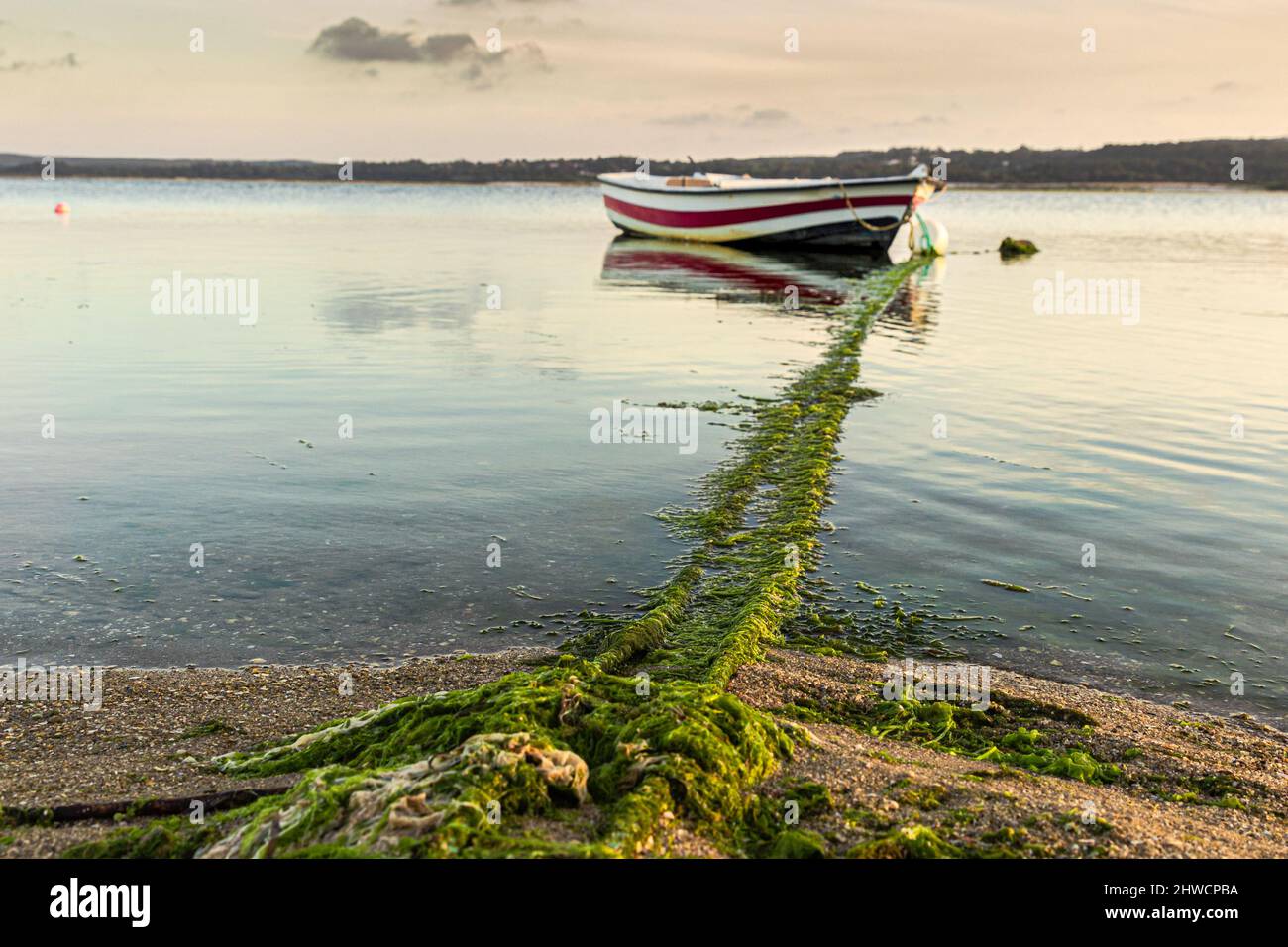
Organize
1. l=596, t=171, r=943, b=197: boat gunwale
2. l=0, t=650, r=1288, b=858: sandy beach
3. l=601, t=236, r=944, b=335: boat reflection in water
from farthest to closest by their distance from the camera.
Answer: l=596, t=171, r=943, b=197: boat gunwale < l=601, t=236, r=944, b=335: boat reflection in water < l=0, t=650, r=1288, b=858: sandy beach

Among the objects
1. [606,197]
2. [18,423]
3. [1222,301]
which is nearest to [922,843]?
[18,423]

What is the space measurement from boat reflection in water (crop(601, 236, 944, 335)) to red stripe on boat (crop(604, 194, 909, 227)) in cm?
120

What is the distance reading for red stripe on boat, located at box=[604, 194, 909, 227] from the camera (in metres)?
41.8

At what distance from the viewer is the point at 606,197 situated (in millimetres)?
54000

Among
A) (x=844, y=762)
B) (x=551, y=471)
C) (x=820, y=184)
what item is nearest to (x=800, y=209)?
(x=820, y=184)

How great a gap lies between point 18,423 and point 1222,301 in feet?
91.4

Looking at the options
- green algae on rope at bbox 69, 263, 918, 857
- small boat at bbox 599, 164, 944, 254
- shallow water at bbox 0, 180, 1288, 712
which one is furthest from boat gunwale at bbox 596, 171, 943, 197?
green algae on rope at bbox 69, 263, 918, 857

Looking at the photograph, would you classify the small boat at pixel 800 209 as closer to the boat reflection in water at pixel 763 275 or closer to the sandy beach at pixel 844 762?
the boat reflection in water at pixel 763 275

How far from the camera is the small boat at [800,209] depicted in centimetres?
4169

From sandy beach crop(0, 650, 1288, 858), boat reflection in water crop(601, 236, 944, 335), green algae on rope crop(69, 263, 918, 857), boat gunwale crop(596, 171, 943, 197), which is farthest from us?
boat gunwale crop(596, 171, 943, 197)

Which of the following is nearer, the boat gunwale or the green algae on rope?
the green algae on rope

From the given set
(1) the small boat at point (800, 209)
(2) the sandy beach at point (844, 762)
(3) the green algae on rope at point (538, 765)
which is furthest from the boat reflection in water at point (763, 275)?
(3) the green algae on rope at point (538, 765)

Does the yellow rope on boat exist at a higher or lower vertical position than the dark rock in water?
higher

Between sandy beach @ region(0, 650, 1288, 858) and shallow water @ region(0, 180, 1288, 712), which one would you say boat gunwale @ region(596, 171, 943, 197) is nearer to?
shallow water @ region(0, 180, 1288, 712)
